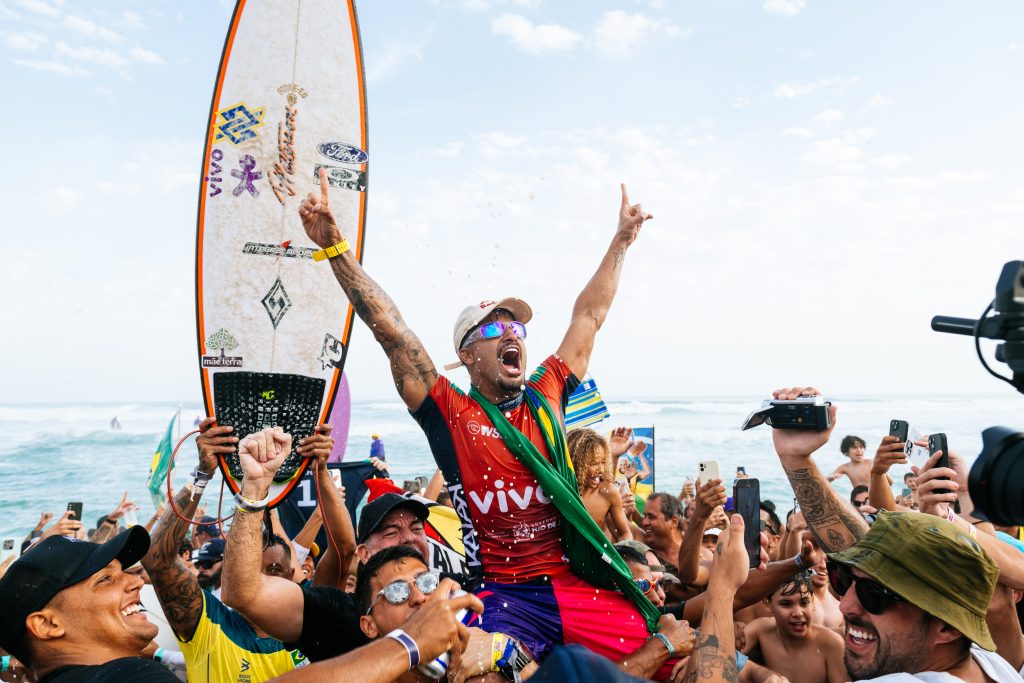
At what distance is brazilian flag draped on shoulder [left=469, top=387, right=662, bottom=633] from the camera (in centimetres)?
336

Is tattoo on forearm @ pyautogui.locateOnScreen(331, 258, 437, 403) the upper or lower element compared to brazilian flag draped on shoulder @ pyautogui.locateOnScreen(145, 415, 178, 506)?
upper

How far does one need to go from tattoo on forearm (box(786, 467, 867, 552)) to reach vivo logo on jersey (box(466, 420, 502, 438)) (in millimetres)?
1361


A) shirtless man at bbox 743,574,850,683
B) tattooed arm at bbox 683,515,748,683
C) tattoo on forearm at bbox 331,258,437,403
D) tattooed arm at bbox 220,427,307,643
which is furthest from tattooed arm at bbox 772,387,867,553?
tattooed arm at bbox 220,427,307,643

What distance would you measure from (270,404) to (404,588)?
9.32 feet

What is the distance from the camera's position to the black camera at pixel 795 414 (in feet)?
10.4

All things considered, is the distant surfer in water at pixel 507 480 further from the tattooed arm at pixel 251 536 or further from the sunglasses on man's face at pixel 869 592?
the sunglasses on man's face at pixel 869 592

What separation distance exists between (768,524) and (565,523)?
4.94 m

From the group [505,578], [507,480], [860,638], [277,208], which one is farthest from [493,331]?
[277,208]

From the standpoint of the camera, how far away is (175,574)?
3.42m

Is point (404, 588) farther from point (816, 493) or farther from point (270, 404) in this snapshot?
point (270, 404)

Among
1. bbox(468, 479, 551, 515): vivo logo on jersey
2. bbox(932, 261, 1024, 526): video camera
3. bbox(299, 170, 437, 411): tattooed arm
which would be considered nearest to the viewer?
bbox(932, 261, 1024, 526): video camera

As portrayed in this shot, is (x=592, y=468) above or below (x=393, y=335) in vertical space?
below

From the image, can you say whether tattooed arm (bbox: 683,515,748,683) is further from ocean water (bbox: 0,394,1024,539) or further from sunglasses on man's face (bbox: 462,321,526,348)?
ocean water (bbox: 0,394,1024,539)

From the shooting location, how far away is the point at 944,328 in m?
1.85
